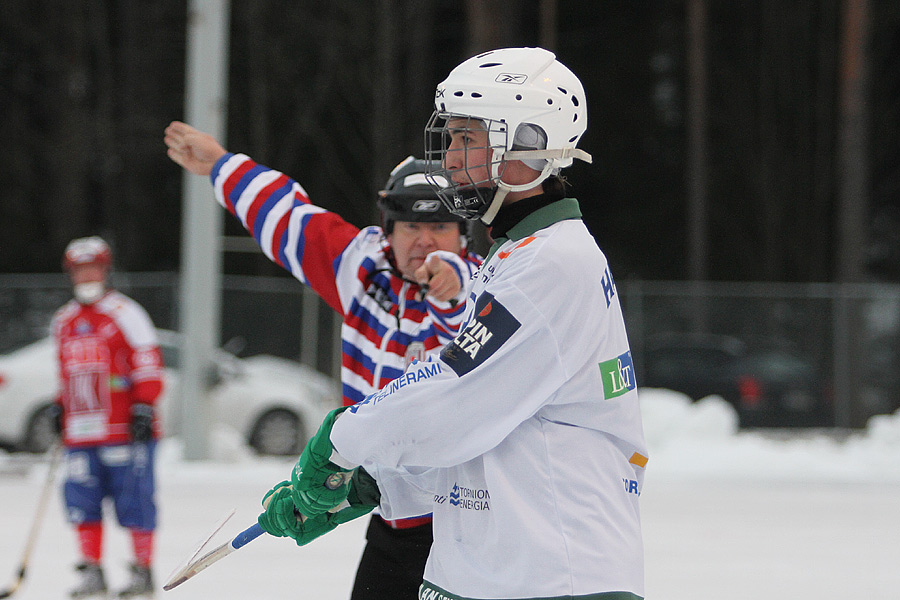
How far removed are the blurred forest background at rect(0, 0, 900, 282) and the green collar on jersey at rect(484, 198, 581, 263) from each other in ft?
63.7

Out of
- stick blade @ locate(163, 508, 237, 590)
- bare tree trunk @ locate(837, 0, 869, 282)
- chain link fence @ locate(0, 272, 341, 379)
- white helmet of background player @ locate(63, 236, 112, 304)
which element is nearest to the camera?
stick blade @ locate(163, 508, 237, 590)

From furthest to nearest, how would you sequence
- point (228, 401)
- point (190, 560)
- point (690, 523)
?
point (228, 401) → point (690, 523) → point (190, 560)

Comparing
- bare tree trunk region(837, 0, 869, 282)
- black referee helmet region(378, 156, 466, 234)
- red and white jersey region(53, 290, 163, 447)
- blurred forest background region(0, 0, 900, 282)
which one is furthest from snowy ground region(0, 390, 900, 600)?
blurred forest background region(0, 0, 900, 282)

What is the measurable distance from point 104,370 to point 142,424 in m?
0.39

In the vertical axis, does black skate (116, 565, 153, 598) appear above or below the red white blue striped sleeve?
below

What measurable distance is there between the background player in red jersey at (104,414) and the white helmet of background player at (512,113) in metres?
4.03

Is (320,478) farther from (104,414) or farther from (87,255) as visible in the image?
(87,255)

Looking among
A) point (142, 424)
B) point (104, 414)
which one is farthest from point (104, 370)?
point (142, 424)

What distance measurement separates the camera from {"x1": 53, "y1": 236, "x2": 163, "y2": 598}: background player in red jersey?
5.90m

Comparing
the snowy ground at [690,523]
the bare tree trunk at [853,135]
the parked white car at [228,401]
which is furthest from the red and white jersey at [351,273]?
the bare tree trunk at [853,135]

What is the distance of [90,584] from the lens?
5.73m

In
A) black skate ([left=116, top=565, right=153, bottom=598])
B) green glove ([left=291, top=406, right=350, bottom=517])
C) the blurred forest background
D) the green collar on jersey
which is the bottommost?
black skate ([left=116, top=565, right=153, bottom=598])

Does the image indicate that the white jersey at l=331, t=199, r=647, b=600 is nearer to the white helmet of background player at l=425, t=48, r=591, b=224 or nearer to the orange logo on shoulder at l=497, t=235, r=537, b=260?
the orange logo on shoulder at l=497, t=235, r=537, b=260

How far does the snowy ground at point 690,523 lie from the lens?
6074 millimetres
